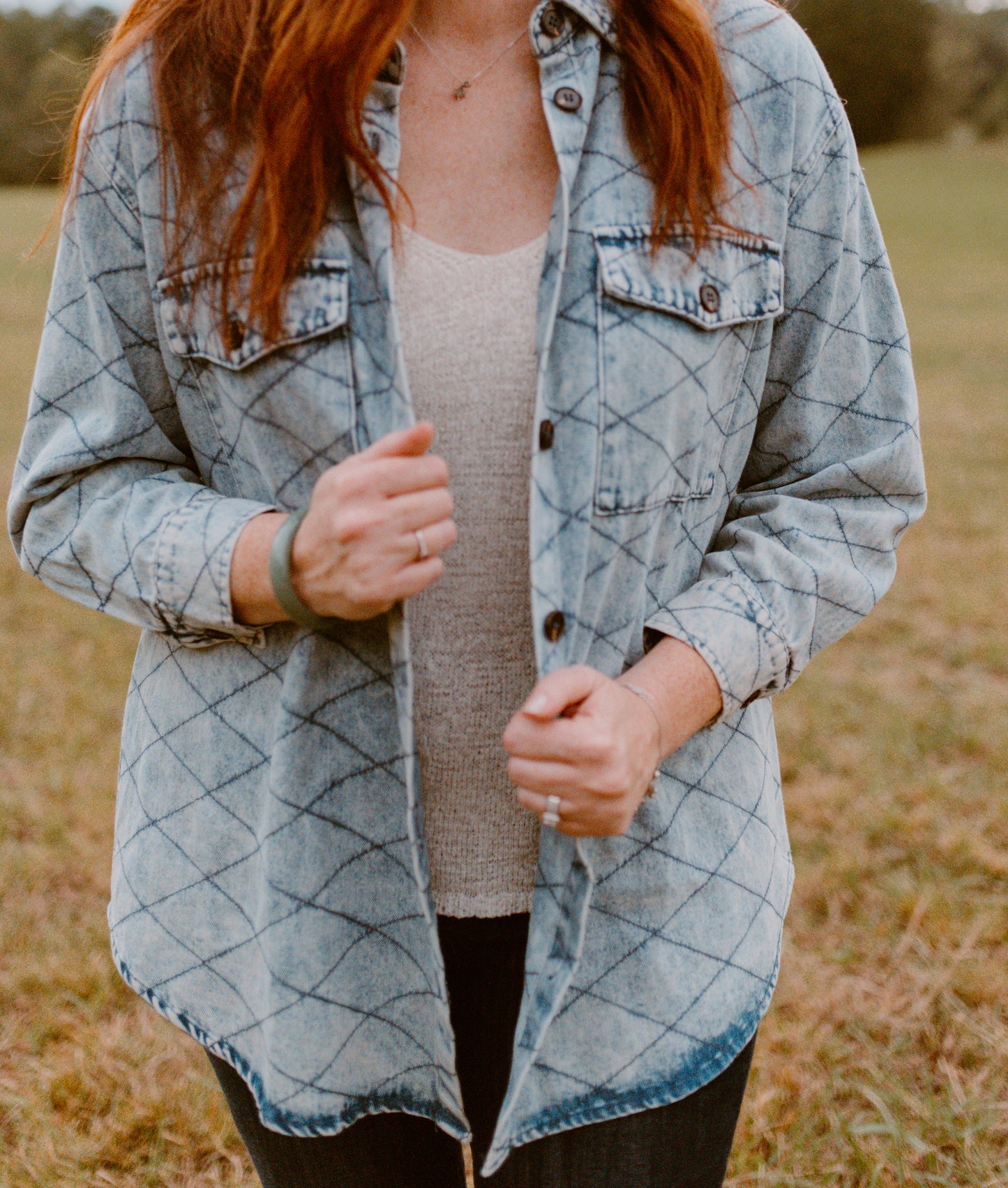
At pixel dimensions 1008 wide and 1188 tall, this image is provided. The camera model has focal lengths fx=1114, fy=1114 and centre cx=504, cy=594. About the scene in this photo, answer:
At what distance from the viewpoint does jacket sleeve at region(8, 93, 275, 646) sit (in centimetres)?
110

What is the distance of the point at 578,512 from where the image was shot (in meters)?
1.07

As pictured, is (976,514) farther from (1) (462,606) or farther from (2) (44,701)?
(1) (462,606)

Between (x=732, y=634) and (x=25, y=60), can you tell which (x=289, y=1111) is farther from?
(x=25, y=60)

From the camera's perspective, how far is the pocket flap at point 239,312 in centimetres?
107

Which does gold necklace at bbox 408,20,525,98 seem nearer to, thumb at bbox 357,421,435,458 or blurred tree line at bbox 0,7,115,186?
thumb at bbox 357,421,435,458

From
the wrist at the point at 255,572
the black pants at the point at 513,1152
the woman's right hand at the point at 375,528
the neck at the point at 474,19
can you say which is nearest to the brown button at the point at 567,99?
the neck at the point at 474,19

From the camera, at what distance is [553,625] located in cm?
107

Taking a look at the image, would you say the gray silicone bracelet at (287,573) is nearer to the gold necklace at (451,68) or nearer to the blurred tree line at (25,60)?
the gold necklace at (451,68)

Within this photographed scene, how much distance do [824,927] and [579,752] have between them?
2.20 m

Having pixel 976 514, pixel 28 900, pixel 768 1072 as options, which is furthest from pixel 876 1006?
pixel 976 514

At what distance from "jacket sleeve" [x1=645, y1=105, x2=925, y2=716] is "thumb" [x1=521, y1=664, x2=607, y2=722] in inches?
6.3

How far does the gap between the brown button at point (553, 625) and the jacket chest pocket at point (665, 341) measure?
0.36 feet

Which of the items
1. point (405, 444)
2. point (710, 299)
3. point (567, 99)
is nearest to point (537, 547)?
point (405, 444)

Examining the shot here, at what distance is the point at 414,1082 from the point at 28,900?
2.23m
